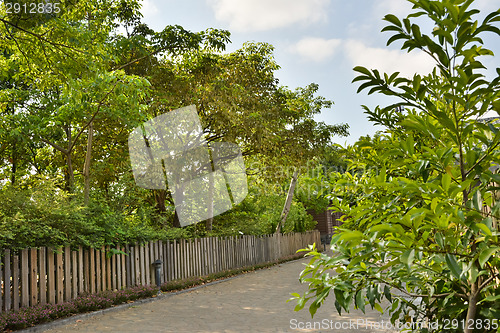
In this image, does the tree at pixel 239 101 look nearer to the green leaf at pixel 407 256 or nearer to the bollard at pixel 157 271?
the bollard at pixel 157 271

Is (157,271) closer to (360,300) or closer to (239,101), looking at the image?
(239,101)

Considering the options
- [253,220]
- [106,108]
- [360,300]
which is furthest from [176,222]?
[360,300]

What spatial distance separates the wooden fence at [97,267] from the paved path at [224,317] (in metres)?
1.09

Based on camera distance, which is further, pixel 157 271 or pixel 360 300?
pixel 157 271

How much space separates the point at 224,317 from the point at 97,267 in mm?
3953

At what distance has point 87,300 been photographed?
9.55 meters

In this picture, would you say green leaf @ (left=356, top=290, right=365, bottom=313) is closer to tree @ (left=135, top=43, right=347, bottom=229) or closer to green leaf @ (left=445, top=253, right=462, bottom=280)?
green leaf @ (left=445, top=253, right=462, bottom=280)

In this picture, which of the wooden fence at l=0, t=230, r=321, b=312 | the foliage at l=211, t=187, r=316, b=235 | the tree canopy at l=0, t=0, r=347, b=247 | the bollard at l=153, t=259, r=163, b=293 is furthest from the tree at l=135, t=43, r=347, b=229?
the bollard at l=153, t=259, r=163, b=293

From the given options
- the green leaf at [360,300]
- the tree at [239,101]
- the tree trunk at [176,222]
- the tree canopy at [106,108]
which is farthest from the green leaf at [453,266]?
the tree trunk at [176,222]

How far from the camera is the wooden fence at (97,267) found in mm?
8617

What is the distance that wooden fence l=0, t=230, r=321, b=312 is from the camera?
862cm

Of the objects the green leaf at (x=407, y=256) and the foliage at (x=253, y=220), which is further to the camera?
the foliage at (x=253, y=220)

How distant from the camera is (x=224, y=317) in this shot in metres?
8.71

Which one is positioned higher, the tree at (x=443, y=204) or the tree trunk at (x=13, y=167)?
the tree trunk at (x=13, y=167)
